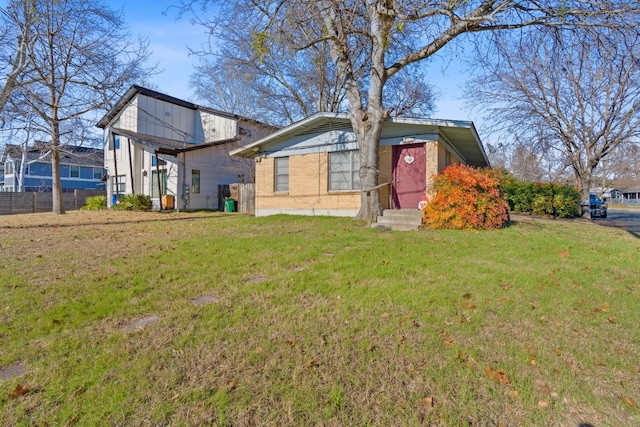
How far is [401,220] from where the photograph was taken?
9.55 metres

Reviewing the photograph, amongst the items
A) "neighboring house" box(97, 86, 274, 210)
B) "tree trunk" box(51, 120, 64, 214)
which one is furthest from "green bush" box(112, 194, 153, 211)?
"tree trunk" box(51, 120, 64, 214)

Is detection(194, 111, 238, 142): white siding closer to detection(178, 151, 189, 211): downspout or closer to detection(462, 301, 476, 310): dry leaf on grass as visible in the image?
detection(178, 151, 189, 211): downspout

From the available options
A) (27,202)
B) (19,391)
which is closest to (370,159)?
(19,391)

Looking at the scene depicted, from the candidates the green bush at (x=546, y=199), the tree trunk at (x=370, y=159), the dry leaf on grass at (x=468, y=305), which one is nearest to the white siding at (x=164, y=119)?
Result: the tree trunk at (x=370, y=159)

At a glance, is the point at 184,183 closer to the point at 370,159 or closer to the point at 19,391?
the point at 370,159

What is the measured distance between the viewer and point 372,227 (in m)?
9.34

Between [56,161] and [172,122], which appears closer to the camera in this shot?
[56,161]

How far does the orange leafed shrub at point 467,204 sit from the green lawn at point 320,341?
3.22 metres

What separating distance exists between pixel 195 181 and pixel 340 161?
11.2 metres

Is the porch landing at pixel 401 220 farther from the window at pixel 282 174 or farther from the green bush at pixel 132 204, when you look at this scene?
the green bush at pixel 132 204

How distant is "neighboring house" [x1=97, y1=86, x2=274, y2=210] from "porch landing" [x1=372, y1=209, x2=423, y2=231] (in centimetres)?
1302

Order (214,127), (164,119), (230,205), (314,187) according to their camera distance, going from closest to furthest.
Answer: (314,187) < (230,205) < (164,119) < (214,127)

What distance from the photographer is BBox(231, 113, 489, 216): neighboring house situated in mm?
11044

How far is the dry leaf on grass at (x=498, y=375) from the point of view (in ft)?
7.72
